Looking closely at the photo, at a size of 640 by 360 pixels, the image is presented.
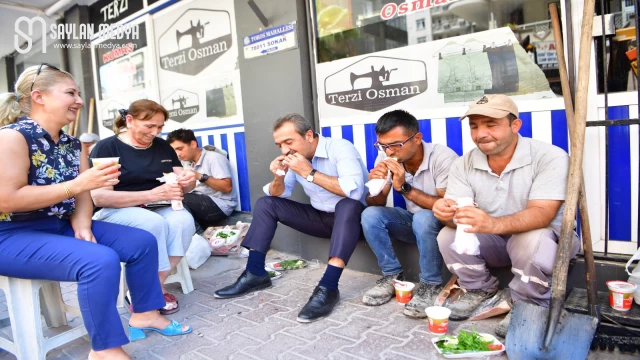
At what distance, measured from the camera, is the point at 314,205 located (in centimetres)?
350

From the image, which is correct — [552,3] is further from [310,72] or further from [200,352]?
[200,352]

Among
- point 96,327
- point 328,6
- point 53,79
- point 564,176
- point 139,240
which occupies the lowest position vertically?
point 96,327

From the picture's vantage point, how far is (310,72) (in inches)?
Result: 159

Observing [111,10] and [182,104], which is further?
[111,10]

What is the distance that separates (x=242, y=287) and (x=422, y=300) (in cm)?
129

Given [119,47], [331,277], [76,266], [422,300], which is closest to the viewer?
[76,266]

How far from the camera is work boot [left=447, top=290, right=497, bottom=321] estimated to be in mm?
2689

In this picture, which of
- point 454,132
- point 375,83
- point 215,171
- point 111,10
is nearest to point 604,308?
point 454,132

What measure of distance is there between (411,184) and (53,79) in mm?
2238

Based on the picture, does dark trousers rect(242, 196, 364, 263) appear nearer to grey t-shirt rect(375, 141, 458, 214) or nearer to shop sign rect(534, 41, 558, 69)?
grey t-shirt rect(375, 141, 458, 214)

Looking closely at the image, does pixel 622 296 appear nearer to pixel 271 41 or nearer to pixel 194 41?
pixel 271 41

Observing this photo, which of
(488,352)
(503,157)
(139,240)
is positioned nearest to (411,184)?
(503,157)

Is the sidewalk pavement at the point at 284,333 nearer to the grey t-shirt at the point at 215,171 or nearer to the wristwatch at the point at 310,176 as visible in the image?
the wristwatch at the point at 310,176

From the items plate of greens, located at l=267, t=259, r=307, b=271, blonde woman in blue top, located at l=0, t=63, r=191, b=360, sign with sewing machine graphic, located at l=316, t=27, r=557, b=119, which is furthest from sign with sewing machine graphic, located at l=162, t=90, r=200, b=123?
blonde woman in blue top, located at l=0, t=63, r=191, b=360
